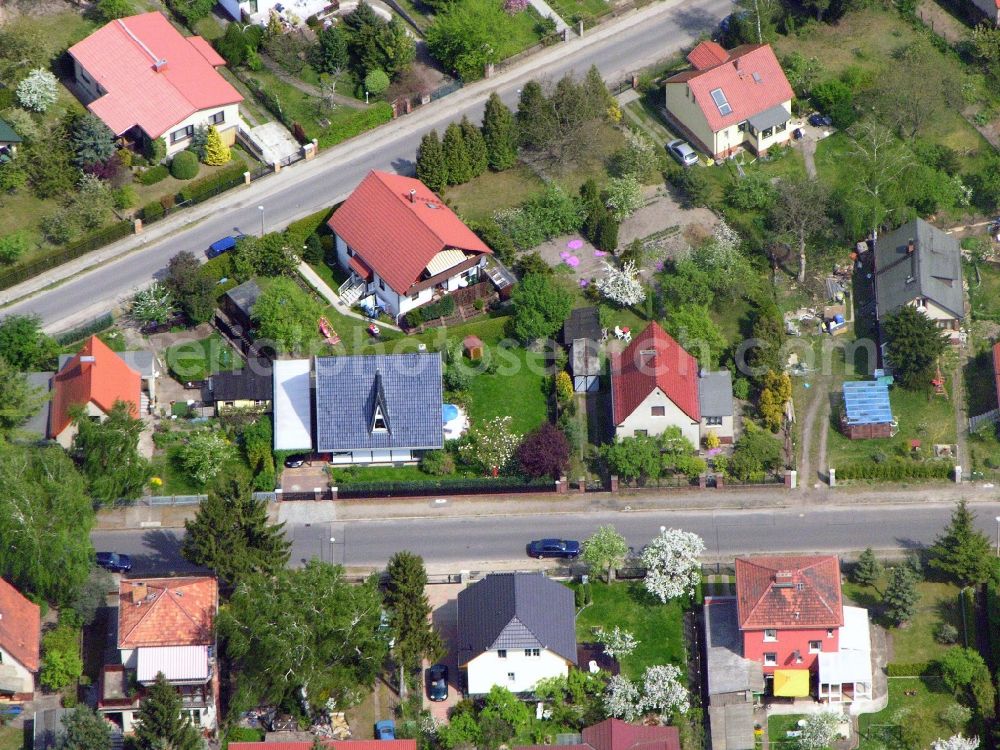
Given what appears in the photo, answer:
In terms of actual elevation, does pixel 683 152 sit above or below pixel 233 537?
above

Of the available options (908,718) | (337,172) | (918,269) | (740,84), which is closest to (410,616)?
(908,718)

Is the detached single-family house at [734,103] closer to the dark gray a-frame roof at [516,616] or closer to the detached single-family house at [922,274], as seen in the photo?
the detached single-family house at [922,274]

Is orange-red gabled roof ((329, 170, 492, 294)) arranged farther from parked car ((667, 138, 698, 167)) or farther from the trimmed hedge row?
the trimmed hedge row

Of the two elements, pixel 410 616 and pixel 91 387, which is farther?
pixel 91 387

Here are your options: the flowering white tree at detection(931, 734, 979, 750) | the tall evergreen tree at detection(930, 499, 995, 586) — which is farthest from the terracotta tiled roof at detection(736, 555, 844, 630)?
the flowering white tree at detection(931, 734, 979, 750)

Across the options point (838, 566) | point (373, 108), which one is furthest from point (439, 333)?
point (838, 566)

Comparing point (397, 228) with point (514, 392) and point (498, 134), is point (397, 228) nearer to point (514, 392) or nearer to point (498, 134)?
point (498, 134)
